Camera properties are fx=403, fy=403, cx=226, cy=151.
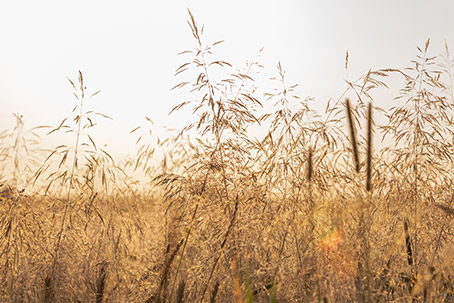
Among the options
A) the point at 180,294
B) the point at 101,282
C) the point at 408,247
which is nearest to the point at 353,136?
the point at 180,294

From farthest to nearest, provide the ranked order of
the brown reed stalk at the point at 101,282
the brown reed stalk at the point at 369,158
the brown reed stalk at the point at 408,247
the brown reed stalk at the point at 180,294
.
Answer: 1. the brown reed stalk at the point at 408,247
2. the brown reed stalk at the point at 101,282
3. the brown reed stalk at the point at 180,294
4. the brown reed stalk at the point at 369,158

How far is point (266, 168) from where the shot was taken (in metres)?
2.96

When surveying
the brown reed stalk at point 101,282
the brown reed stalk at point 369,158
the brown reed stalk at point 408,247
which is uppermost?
the brown reed stalk at point 369,158

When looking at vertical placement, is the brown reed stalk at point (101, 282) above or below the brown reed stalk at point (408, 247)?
below

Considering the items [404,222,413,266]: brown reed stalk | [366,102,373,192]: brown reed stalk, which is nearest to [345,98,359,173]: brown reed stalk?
[366,102,373,192]: brown reed stalk

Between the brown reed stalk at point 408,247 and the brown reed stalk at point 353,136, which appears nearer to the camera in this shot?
the brown reed stalk at point 353,136

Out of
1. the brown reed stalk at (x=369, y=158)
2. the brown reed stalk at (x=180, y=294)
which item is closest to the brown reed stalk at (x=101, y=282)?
the brown reed stalk at (x=180, y=294)

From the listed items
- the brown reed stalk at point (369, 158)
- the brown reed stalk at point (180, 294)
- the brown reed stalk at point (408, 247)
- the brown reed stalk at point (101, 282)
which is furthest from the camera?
the brown reed stalk at point (408, 247)

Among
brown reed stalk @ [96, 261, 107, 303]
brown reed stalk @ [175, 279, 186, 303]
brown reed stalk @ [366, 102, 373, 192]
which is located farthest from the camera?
brown reed stalk @ [96, 261, 107, 303]

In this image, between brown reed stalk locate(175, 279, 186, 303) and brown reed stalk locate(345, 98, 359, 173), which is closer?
brown reed stalk locate(345, 98, 359, 173)

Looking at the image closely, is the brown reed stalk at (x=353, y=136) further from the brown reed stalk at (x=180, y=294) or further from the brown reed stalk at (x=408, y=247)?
the brown reed stalk at (x=408, y=247)

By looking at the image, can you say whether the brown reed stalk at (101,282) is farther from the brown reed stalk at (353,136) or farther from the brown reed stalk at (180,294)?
the brown reed stalk at (353,136)

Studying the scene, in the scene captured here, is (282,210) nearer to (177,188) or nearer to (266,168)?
(266,168)

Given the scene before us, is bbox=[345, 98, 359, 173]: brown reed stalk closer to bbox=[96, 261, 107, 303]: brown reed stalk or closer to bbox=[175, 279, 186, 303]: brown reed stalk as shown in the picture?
bbox=[175, 279, 186, 303]: brown reed stalk
